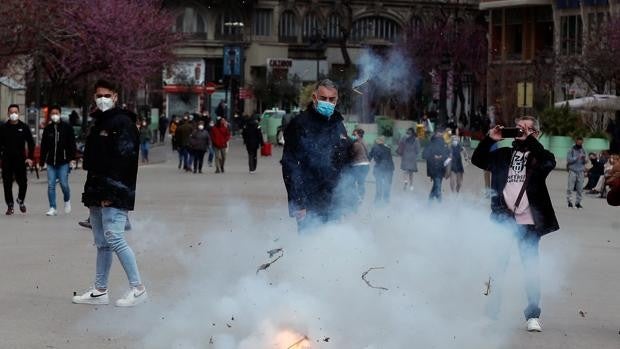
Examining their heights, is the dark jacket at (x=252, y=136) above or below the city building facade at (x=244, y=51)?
below

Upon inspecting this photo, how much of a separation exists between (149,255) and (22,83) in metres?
40.0

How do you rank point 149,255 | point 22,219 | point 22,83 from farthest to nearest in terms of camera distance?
point 22,83
point 22,219
point 149,255

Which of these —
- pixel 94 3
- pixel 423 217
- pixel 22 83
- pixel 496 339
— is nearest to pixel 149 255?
pixel 423 217

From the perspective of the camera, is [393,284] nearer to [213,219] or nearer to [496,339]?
[496,339]

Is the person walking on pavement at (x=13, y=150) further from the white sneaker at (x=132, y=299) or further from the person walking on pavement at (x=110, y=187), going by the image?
the white sneaker at (x=132, y=299)

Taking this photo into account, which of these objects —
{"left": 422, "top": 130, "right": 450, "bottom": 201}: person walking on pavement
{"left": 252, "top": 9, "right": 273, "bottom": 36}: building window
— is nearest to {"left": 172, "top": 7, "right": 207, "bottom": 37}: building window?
{"left": 252, "top": 9, "right": 273, "bottom": 36}: building window

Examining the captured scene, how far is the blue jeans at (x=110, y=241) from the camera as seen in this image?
40.1 feet

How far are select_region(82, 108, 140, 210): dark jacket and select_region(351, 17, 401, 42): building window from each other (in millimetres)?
64437

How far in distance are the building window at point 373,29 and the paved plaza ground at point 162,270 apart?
4906 centimetres

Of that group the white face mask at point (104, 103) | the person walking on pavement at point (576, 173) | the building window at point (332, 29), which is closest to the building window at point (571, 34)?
the building window at point (332, 29)

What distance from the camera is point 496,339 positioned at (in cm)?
1081

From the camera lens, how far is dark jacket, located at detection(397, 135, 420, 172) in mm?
31766

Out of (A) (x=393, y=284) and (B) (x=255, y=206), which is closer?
(A) (x=393, y=284)

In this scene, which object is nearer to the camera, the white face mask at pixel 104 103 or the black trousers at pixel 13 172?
the white face mask at pixel 104 103
